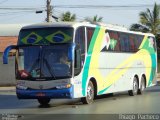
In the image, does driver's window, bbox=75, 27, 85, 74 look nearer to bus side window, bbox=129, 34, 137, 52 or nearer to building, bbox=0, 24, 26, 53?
bus side window, bbox=129, 34, 137, 52

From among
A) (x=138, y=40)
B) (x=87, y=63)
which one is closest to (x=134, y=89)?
(x=138, y=40)

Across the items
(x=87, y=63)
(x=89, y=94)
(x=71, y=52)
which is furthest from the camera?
(x=89, y=94)

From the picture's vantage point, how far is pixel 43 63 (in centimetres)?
1888

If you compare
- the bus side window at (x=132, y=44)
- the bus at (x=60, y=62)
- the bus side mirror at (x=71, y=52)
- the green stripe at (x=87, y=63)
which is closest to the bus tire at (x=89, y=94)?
the bus at (x=60, y=62)

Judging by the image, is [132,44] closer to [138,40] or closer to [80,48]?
[138,40]

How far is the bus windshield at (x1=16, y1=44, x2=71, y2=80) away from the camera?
18688 mm

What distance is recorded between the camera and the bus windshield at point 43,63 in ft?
61.3

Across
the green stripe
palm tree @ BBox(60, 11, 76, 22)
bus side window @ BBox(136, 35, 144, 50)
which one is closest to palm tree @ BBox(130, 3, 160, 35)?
palm tree @ BBox(60, 11, 76, 22)

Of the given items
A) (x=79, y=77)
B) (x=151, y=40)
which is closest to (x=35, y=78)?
(x=79, y=77)

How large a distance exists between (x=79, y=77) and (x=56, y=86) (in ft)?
3.36

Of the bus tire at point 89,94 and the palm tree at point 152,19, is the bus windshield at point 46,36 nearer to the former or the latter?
the bus tire at point 89,94

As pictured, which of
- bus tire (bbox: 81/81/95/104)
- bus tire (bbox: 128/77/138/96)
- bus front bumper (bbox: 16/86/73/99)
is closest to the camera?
bus front bumper (bbox: 16/86/73/99)

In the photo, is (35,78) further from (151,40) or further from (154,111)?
(151,40)

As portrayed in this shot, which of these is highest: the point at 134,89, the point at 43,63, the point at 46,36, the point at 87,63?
the point at 46,36
